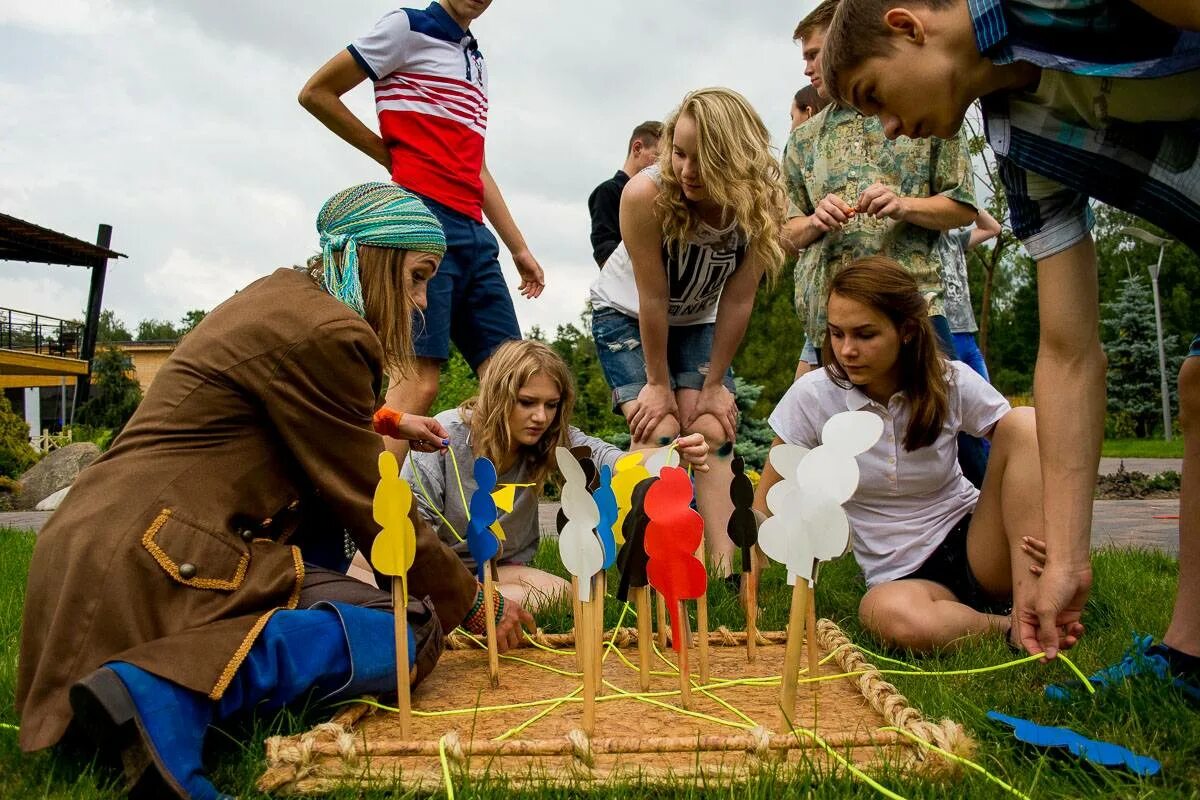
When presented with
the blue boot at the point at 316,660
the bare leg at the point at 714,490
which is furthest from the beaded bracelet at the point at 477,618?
the bare leg at the point at 714,490

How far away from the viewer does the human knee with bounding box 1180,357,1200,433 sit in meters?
1.82

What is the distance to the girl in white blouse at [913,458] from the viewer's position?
8.08 feet

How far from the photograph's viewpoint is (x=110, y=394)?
24.5 m

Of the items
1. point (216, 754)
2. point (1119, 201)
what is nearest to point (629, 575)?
point (216, 754)

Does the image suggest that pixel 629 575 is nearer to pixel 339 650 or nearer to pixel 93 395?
pixel 339 650

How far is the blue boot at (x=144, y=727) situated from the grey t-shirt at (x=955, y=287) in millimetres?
2501

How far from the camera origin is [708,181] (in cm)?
283

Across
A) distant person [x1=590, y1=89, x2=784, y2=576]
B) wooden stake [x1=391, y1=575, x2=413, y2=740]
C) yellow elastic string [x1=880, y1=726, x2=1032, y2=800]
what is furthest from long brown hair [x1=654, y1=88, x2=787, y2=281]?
yellow elastic string [x1=880, y1=726, x2=1032, y2=800]

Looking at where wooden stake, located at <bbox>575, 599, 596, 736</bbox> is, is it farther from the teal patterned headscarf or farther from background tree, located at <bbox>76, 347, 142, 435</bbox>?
background tree, located at <bbox>76, 347, 142, 435</bbox>

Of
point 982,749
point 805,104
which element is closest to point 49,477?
point 805,104

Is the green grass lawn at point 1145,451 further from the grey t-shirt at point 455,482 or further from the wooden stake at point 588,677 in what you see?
the wooden stake at point 588,677

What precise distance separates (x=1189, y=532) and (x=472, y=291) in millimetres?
2277

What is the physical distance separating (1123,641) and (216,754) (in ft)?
6.76

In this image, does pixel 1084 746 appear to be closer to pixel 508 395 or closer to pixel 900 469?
pixel 900 469
